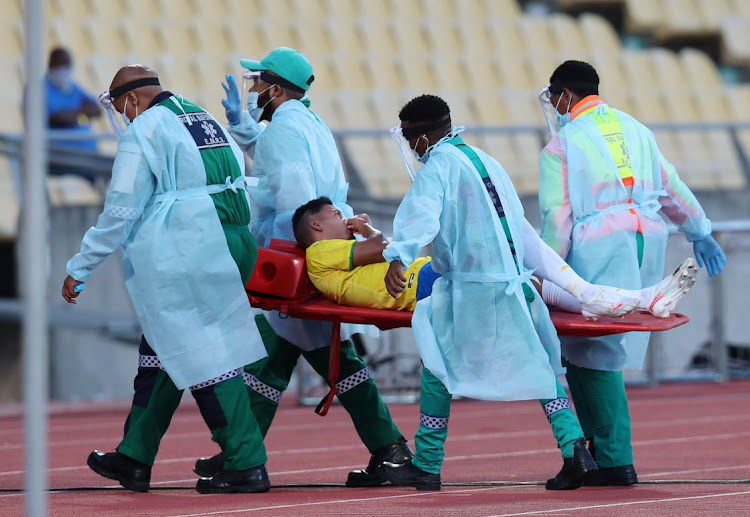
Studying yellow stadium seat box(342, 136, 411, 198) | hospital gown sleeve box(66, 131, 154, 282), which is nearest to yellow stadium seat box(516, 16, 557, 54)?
yellow stadium seat box(342, 136, 411, 198)

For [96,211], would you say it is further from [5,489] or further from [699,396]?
[5,489]

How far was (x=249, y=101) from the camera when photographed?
7230mm

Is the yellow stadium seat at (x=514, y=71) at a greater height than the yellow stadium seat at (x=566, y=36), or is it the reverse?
the yellow stadium seat at (x=566, y=36)

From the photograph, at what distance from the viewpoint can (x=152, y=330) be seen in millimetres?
6195

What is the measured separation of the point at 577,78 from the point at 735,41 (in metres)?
15.8

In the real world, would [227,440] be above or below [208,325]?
below

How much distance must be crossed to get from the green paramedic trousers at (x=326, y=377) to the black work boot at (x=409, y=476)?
0.72 ft

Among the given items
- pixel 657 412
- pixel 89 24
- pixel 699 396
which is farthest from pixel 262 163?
pixel 89 24

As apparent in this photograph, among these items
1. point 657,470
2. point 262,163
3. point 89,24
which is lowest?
point 657,470

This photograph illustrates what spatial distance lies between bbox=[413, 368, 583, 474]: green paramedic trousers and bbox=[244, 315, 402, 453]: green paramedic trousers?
47 centimetres

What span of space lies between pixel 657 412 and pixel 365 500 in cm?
515

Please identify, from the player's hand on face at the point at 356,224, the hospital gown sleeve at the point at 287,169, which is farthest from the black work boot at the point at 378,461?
the hospital gown sleeve at the point at 287,169

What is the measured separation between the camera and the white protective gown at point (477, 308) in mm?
6012

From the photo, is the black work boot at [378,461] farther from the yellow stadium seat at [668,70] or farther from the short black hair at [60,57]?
the yellow stadium seat at [668,70]
